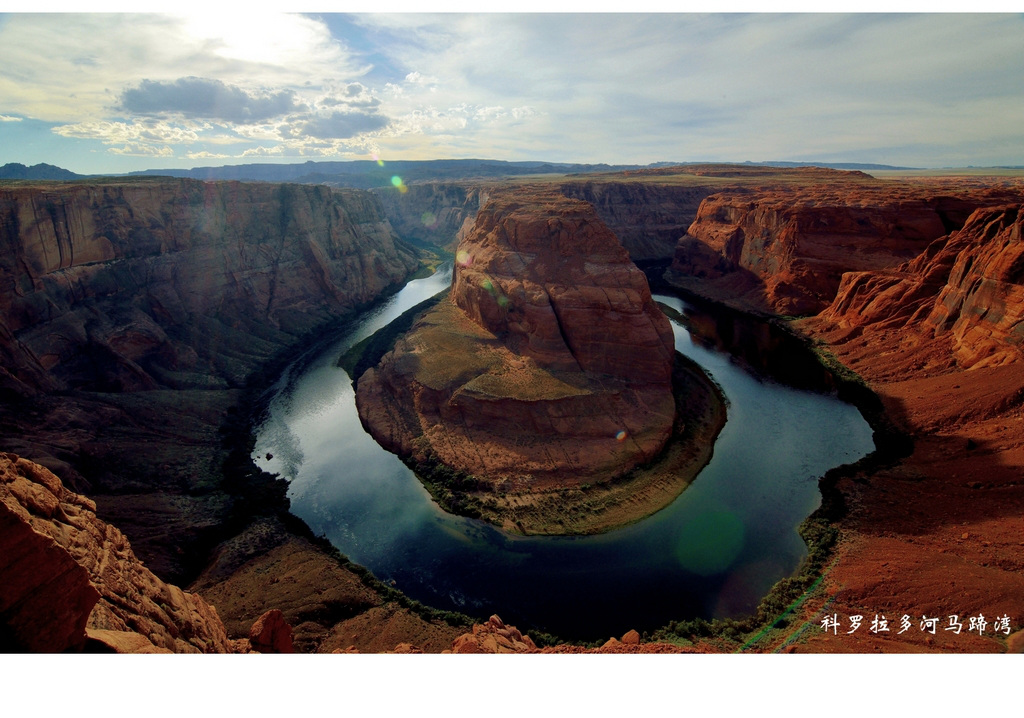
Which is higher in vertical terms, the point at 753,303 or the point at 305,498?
the point at 753,303

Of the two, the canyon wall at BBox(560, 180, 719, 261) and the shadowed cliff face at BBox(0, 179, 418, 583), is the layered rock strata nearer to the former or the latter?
the shadowed cliff face at BBox(0, 179, 418, 583)

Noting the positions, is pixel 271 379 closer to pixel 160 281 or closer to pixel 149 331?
pixel 149 331

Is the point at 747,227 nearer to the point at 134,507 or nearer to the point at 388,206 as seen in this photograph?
the point at 134,507

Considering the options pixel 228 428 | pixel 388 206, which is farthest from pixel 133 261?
pixel 388 206

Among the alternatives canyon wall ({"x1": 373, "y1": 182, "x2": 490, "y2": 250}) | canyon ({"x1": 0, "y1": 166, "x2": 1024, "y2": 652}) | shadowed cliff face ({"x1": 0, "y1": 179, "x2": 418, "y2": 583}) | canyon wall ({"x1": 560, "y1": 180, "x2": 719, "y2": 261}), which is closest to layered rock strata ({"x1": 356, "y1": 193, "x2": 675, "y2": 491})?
canyon ({"x1": 0, "y1": 166, "x2": 1024, "y2": 652})

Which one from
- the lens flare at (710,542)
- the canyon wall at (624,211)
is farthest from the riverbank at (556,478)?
the canyon wall at (624,211)

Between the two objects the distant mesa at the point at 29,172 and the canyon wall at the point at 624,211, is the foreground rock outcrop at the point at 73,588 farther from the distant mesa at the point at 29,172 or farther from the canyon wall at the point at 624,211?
the distant mesa at the point at 29,172
